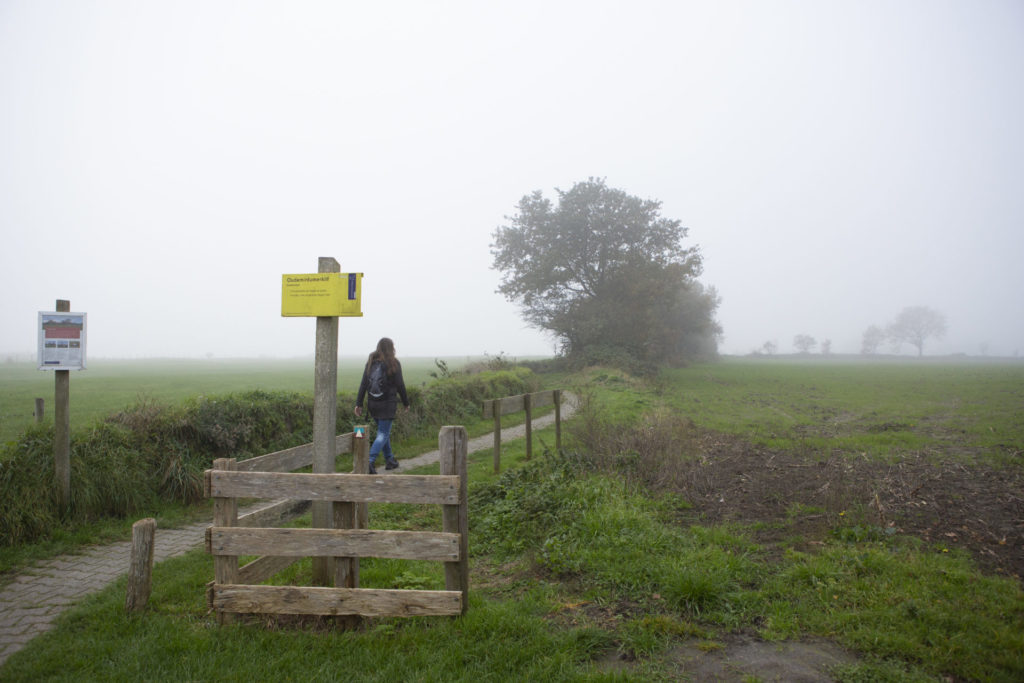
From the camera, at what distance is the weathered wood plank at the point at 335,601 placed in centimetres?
398

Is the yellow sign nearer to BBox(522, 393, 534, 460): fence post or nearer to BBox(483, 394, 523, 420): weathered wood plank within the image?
BBox(483, 394, 523, 420): weathered wood plank

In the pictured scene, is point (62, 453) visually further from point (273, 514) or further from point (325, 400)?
point (325, 400)

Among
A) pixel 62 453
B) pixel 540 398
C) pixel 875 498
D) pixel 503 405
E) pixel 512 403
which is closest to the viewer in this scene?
pixel 875 498

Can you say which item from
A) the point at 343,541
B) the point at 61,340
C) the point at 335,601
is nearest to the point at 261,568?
the point at 335,601

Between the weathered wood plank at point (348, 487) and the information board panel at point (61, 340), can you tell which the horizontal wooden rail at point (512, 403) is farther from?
the information board panel at point (61, 340)

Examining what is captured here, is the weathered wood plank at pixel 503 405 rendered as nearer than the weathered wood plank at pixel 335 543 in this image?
No

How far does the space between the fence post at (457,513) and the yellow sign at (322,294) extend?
4.23ft

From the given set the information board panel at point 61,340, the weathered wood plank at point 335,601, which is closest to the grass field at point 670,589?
the weathered wood plank at point 335,601

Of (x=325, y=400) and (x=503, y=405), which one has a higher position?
(x=325, y=400)

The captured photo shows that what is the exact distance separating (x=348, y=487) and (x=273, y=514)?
35.0 inches

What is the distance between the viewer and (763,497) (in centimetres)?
707

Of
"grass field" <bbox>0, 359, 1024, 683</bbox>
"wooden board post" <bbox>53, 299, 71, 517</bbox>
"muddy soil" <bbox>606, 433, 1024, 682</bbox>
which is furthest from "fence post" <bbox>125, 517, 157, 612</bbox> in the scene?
"muddy soil" <bbox>606, 433, 1024, 682</bbox>

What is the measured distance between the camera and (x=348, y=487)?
4.04 metres

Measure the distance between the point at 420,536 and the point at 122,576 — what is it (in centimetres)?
345
